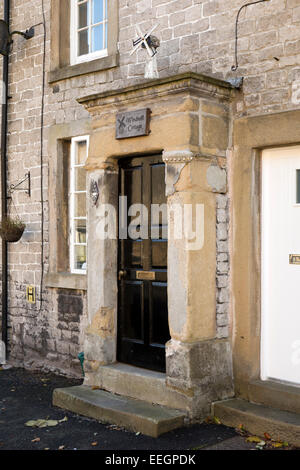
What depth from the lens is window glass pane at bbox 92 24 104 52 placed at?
8.14 m

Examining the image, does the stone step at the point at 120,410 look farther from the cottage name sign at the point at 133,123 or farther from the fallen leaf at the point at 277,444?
the cottage name sign at the point at 133,123

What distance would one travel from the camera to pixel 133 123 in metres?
6.37

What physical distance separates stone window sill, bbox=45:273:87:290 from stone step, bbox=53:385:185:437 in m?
1.56

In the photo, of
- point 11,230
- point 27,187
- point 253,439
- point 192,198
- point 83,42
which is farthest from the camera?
point 27,187

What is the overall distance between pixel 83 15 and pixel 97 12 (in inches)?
13.2

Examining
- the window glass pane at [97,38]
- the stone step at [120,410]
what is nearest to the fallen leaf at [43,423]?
the stone step at [120,410]

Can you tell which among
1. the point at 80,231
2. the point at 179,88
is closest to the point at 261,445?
the point at 179,88

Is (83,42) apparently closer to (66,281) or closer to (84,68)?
(84,68)

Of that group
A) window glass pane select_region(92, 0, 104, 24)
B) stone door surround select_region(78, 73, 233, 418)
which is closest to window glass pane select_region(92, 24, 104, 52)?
window glass pane select_region(92, 0, 104, 24)

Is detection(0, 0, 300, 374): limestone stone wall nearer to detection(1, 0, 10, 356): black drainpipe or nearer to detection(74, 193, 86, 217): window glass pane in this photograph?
detection(1, 0, 10, 356): black drainpipe

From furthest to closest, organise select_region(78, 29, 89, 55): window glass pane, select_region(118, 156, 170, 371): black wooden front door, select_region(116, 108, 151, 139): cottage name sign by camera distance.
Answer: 1. select_region(78, 29, 89, 55): window glass pane
2. select_region(118, 156, 170, 371): black wooden front door
3. select_region(116, 108, 151, 139): cottage name sign

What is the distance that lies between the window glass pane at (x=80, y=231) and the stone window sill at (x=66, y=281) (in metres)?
0.51
